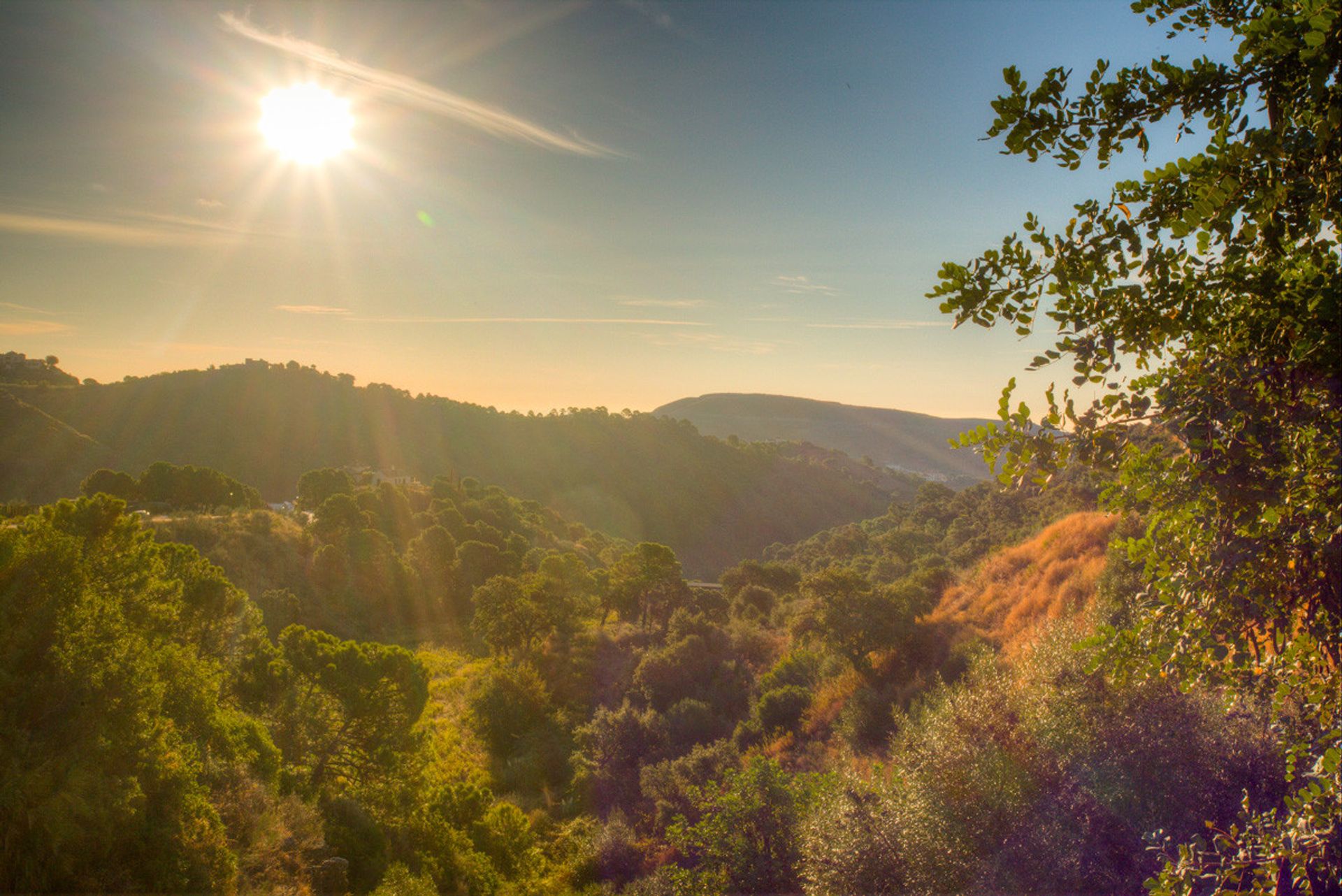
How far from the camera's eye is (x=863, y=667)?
19.3m

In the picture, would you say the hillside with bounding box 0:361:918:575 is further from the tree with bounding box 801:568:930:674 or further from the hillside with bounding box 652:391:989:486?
the tree with bounding box 801:568:930:674

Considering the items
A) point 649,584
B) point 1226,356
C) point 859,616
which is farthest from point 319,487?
point 1226,356

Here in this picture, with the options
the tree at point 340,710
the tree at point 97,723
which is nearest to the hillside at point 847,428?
the tree at point 340,710

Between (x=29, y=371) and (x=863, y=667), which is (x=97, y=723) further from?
(x=29, y=371)

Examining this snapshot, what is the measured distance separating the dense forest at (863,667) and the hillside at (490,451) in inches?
1928

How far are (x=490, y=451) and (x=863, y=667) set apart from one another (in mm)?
85443

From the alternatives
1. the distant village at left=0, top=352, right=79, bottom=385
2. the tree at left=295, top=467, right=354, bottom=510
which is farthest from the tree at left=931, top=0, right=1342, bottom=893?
the distant village at left=0, top=352, right=79, bottom=385

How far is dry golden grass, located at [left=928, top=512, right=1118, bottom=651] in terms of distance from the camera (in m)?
14.8

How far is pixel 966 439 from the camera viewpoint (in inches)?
98.3

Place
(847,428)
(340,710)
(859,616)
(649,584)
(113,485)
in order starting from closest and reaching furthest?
(340,710), (859,616), (649,584), (113,485), (847,428)

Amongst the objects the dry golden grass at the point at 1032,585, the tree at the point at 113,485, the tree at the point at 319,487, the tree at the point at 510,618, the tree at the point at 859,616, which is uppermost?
the tree at the point at 113,485

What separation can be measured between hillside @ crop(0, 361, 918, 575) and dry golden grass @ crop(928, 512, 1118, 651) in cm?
5480

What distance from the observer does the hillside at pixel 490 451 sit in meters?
75.0

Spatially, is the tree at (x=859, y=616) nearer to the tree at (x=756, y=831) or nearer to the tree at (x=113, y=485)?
the tree at (x=756, y=831)
